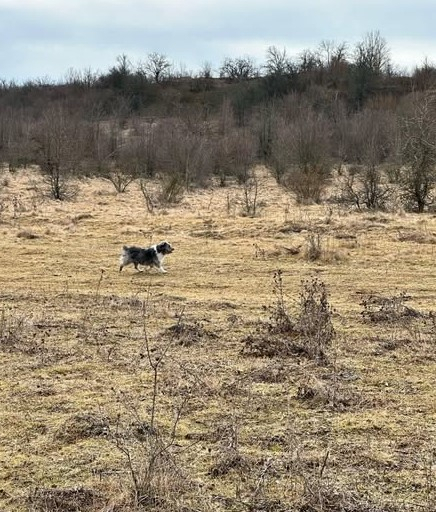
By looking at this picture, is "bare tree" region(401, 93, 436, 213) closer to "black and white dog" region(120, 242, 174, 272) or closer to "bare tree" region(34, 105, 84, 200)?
"black and white dog" region(120, 242, 174, 272)

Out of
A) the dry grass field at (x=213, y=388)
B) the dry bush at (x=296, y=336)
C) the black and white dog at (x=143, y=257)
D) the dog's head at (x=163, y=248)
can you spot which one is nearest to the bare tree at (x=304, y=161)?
the dry grass field at (x=213, y=388)

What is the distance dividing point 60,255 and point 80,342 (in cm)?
656

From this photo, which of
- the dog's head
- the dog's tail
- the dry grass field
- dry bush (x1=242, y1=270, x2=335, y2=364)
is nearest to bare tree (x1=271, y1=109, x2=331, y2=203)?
the dry grass field

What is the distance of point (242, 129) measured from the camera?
138 feet

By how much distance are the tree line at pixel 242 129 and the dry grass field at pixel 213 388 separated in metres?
10.4

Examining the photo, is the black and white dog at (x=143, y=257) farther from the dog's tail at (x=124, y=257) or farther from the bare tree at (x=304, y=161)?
the bare tree at (x=304, y=161)

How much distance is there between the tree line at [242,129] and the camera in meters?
23.3

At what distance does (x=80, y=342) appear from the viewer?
7422 mm

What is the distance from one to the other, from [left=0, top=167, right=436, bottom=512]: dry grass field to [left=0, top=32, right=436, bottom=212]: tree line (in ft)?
34.1

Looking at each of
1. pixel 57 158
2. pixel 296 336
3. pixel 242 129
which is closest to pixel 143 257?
pixel 296 336

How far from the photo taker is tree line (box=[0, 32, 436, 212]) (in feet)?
76.5

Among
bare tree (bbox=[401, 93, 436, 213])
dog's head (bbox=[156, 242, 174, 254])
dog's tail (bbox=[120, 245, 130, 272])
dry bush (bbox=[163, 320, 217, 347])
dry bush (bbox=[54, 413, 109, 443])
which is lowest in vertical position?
dry bush (bbox=[54, 413, 109, 443])

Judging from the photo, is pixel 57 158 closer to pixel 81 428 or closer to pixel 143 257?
pixel 143 257

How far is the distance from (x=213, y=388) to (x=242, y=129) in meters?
37.3
